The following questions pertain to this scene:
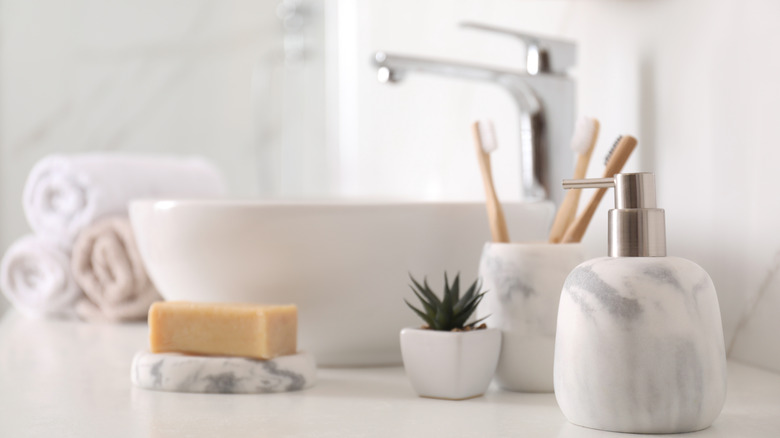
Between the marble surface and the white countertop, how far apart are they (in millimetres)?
23

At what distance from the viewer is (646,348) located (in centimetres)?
43

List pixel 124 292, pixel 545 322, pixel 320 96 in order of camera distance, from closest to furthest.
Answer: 1. pixel 545 322
2. pixel 124 292
3. pixel 320 96

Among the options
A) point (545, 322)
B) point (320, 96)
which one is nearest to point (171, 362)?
point (545, 322)

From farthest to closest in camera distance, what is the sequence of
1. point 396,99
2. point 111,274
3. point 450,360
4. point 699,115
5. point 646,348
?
point 396,99, point 111,274, point 699,115, point 450,360, point 646,348

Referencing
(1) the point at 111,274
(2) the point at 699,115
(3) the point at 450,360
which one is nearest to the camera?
(3) the point at 450,360

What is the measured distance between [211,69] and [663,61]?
1.66m

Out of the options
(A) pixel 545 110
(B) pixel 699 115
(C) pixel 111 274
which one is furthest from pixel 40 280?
(B) pixel 699 115

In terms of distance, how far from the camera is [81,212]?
1035 millimetres

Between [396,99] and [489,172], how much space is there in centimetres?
88

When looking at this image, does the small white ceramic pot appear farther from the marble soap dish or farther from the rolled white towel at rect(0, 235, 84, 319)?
the rolled white towel at rect(0, 235, 84, 319)

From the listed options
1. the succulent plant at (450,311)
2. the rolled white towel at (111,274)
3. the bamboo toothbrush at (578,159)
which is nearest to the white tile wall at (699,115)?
the bamboo toothbrush at (578,159)

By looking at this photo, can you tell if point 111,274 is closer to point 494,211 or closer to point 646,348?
point 494,211

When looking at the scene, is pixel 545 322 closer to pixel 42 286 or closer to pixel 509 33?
pixel 509 33

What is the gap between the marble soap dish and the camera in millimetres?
582
